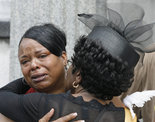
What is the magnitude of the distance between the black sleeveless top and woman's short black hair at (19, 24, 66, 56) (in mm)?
342

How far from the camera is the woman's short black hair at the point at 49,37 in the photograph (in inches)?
63.6

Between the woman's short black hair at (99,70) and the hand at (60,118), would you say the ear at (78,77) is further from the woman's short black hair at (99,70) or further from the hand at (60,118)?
the hand at (60,118)

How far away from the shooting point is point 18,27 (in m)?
2.89

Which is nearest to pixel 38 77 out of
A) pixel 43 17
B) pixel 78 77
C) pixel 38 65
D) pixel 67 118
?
pixel 38 65

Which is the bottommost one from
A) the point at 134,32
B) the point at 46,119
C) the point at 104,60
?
the point at 46,119

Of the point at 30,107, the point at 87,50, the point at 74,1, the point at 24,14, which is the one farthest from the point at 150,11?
the point at 30,107

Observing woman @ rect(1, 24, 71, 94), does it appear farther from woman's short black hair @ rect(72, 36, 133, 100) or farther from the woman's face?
woman's short black hair @ rect(72, 36, 133, 100)

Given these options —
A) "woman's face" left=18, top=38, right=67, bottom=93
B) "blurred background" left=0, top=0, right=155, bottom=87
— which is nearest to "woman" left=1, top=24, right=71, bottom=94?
"woman's face" left=18, top=38, right=67, bottom=93

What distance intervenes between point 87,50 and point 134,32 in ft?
1.02

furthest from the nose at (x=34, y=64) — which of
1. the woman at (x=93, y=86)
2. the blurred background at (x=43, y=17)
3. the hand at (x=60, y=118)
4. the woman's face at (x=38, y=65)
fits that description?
the blurred background at (x=43, y=17)

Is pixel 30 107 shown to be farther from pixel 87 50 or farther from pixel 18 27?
pixel 18 27

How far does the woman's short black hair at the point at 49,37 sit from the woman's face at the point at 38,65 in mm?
24

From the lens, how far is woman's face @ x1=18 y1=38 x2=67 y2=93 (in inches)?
62.0

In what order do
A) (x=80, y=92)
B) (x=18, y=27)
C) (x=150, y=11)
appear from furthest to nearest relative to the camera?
(x=150, y=11) → (x=18, y=27) → (x=80, y=92)
